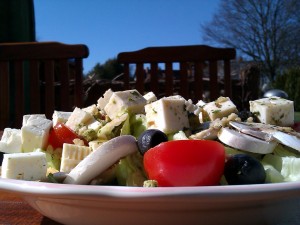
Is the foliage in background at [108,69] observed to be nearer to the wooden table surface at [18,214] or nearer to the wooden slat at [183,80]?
the wooden slat at [183,80]

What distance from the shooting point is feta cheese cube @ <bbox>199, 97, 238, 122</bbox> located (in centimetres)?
97

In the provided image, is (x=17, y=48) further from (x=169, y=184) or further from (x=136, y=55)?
(x=169, y=184)

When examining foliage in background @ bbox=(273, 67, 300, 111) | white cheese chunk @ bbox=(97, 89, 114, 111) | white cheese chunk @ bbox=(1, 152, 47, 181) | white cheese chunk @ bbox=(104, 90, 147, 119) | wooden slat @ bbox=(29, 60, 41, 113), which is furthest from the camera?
foliage in background @ bbox=(273, 67, 300, 111)

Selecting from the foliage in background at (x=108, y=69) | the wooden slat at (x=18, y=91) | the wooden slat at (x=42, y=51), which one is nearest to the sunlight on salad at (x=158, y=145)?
the wooden slat at (x=42, y=51)

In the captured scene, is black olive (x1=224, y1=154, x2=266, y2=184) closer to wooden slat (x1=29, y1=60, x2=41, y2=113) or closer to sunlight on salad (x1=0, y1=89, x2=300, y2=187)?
sunlight on salad (x1=0, y1=89, x2=300, y2=187)

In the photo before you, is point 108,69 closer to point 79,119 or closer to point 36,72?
point 36,72

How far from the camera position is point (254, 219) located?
2.05 feet

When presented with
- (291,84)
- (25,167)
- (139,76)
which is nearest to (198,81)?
(139,76)

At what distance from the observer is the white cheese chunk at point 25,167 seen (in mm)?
747

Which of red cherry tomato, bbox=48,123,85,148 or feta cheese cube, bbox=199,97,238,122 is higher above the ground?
feta cheese cube, bbox=199,97,238,122

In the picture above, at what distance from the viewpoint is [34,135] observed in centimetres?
96

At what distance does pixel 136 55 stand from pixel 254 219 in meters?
2.16

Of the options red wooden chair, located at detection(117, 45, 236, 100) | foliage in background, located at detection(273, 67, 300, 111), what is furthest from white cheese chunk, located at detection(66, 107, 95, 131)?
foliage in background, located at detection(273, 67, 300, 111)

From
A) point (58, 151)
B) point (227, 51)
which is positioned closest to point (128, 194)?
point (58, 151)
